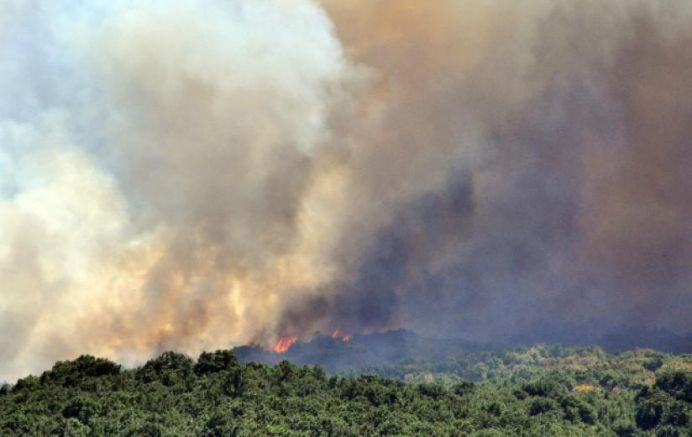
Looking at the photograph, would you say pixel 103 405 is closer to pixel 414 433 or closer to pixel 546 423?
pixel 414 433

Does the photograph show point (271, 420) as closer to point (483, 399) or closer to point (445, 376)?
point (483, 399)

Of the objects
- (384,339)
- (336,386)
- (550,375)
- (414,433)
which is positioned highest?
(384,339)

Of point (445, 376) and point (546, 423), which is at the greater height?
point (445, 376)

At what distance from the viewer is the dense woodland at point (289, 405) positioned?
7025cm

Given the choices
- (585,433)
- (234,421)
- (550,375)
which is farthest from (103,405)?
(550,375)

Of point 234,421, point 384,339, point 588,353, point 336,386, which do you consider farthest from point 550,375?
point 234,421

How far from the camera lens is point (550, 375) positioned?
147 meters

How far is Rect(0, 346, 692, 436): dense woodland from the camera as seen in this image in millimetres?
70250

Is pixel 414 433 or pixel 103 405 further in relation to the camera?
pixel 414 433

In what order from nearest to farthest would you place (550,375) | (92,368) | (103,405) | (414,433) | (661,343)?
(103,405)
(414,433)
(92,368)
(550,375)
(661,343)

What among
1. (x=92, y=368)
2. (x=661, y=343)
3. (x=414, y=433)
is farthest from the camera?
(x=661, y=343)

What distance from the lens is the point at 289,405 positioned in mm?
78562

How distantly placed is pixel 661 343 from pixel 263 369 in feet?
331

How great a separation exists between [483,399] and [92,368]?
136 feet
